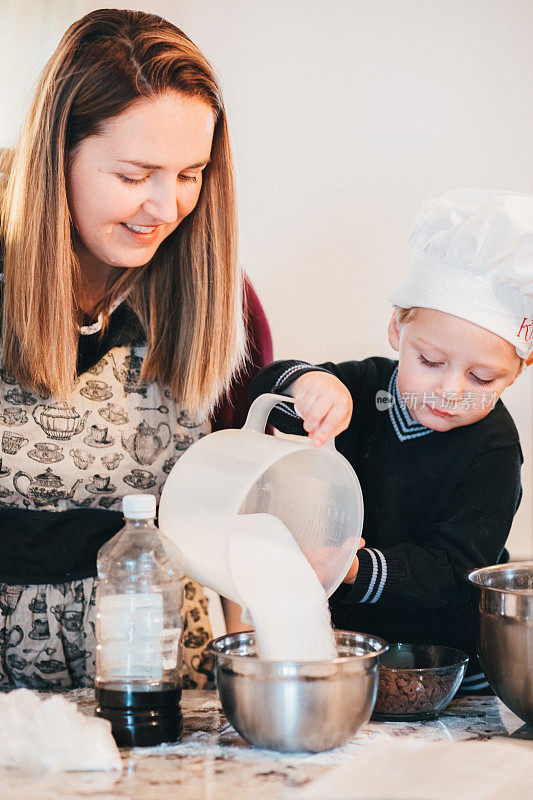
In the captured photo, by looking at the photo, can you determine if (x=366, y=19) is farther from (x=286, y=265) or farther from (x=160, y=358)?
(x=160, y=358)

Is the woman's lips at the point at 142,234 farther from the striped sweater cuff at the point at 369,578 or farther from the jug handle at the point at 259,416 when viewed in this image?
the striped sweater cuff at the point at 369,578

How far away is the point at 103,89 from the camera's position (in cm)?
111

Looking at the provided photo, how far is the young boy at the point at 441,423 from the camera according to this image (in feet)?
3.62

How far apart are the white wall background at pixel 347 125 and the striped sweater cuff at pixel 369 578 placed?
2.09ft

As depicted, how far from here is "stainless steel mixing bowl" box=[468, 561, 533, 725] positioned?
91 centimetres

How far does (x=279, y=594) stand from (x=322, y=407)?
24 centimetres

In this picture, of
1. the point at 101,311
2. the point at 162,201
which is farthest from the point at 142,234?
the point at 101,311

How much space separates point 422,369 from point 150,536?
1.47ft

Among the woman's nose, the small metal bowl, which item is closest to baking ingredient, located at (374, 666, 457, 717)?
the small metal bowl

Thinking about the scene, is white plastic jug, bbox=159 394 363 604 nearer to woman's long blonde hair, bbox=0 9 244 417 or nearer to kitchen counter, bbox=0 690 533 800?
kitchen counter, bbox=0 690 533 800

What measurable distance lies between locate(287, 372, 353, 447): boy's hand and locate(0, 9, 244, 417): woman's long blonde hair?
244mm

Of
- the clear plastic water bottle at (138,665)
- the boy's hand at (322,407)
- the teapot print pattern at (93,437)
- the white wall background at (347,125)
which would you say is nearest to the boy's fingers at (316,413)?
the boy's hand at (322,407)

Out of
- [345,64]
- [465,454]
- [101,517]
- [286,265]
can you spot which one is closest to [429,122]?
[345,64]

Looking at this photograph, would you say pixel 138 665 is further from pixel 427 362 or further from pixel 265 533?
pixel 427 362
